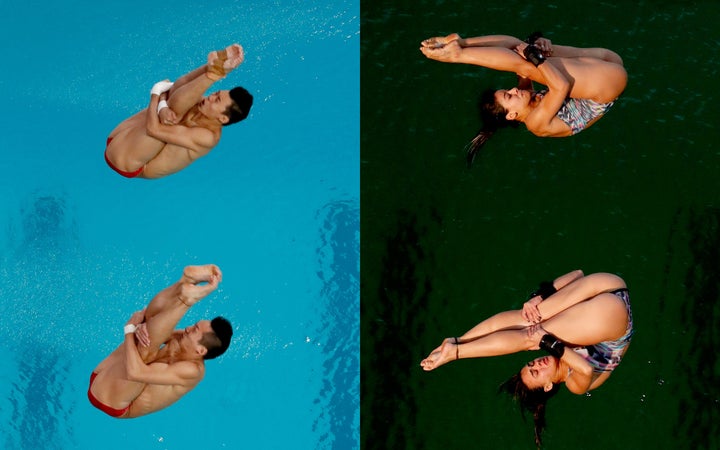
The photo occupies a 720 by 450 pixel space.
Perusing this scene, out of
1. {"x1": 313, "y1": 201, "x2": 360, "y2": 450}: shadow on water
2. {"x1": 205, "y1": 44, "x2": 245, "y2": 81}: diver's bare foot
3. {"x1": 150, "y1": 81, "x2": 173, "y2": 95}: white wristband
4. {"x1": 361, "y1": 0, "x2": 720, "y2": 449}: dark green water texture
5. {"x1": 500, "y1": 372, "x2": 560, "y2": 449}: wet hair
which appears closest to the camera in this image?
{"x1": 205, "y1": 44, "x2": 245, "y2": 81}: diver's bare foot

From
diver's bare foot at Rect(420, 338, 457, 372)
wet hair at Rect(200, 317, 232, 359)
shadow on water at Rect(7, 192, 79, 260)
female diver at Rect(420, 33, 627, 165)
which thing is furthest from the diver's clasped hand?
shadow on water at Rect(7, 192, 79, 260)

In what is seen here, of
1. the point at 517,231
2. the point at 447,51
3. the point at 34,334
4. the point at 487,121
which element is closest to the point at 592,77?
the point at 487,121

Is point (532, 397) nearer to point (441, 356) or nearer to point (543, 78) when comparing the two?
point (441, 356)

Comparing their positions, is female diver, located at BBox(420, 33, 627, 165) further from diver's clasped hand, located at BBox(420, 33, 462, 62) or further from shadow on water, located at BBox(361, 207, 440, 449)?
shadow on water, located at BBox(361, 207, 440, 449)

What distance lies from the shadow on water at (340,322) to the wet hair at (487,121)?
0.67m

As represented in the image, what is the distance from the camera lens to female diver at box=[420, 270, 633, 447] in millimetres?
4664

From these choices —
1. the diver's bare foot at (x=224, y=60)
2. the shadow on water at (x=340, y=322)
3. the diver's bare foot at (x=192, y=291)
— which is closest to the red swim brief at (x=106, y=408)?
the diver's bare foot at (x=192, y=291)

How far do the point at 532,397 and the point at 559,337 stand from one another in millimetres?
368

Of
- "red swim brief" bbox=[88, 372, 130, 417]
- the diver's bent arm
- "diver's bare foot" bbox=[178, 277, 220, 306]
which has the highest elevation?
"diver's bare foot" bbox=[178, 277, 220, 306]

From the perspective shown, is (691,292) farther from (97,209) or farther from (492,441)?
(97,209)

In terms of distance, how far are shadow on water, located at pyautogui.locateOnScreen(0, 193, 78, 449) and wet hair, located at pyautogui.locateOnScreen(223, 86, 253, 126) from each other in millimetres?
1120

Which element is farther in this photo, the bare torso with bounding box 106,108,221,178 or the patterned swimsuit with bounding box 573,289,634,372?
the patterned swimsuit with bounding box 573,289,634,372

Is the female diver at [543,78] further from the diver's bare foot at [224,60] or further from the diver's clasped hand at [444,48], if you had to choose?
the diver's bare foot at [224,60]

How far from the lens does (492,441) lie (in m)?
5.20
